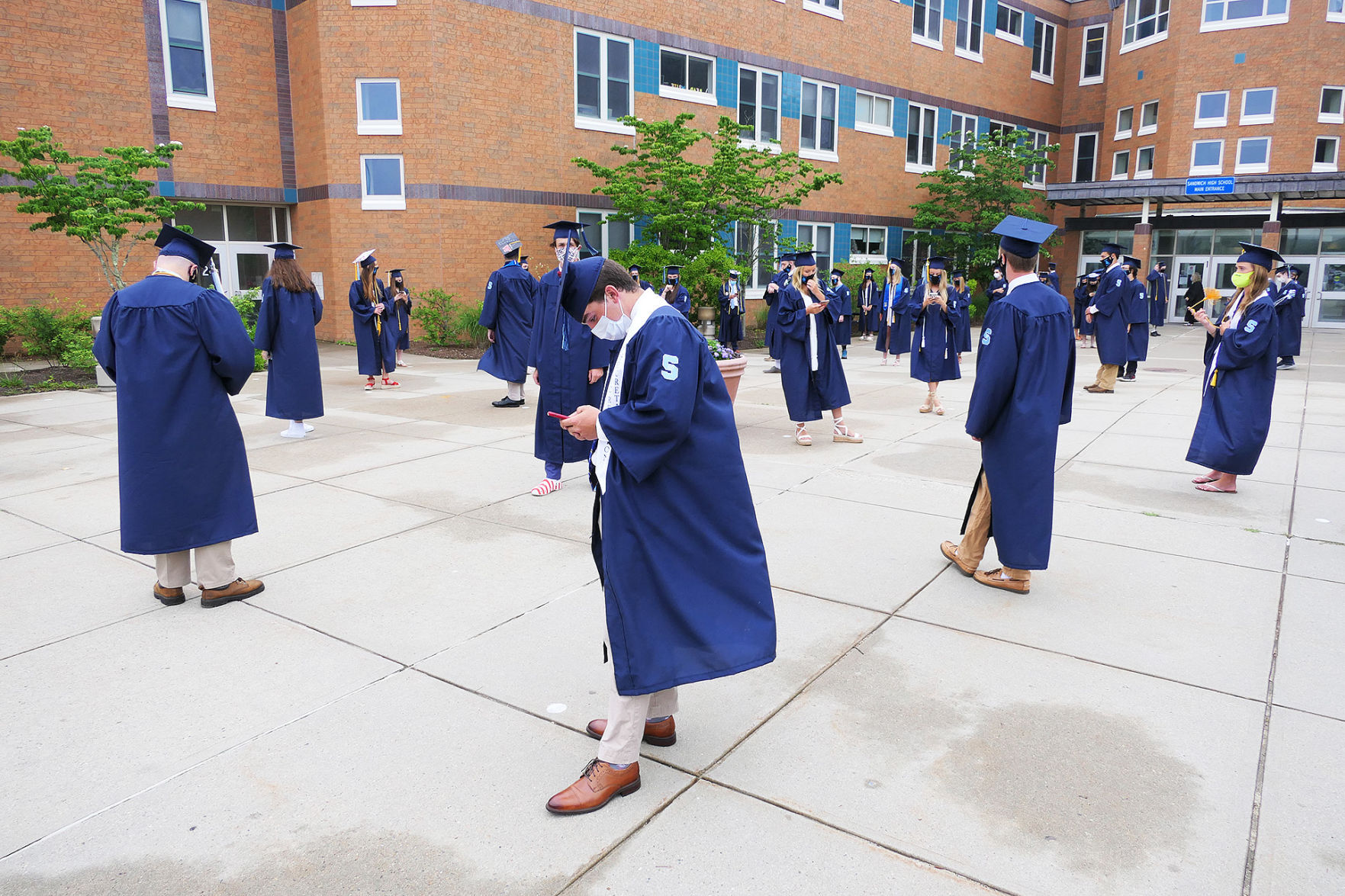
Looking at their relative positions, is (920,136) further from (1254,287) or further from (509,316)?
(1254,287)

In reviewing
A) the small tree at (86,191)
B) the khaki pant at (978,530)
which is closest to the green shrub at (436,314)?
the small tree at (86,191)

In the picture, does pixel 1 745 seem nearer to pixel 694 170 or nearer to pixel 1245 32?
pixel 694 170

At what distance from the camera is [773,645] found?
306 centimetres

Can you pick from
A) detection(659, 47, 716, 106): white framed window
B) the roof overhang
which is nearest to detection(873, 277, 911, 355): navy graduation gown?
detection(659, 47, 716, 106): white framed window

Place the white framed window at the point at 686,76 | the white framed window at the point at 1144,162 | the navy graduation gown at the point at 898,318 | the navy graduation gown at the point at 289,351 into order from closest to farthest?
the navy graduation gown at the point at 289,351 < the navy graduation gown at the point at 898,318 < the white framed window at the point at 686,76 < the white framed window at the point at 1144,162

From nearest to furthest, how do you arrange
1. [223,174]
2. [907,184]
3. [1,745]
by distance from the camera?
[1,745] < [223,174] < [907,184]

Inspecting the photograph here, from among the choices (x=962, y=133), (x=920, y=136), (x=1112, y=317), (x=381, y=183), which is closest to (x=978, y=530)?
(x=1112, y=317)

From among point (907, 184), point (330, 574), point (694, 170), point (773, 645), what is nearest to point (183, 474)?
point (330, 574)

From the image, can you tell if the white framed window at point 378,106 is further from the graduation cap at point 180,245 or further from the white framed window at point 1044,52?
the white framed window at point 1044,52

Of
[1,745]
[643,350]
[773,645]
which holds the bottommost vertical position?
[1,745]

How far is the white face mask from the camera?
3078mm

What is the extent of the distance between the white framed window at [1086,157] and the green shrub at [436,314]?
27.5 meters

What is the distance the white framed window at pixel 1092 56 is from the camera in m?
34.5

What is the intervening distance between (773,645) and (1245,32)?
35.5 m
